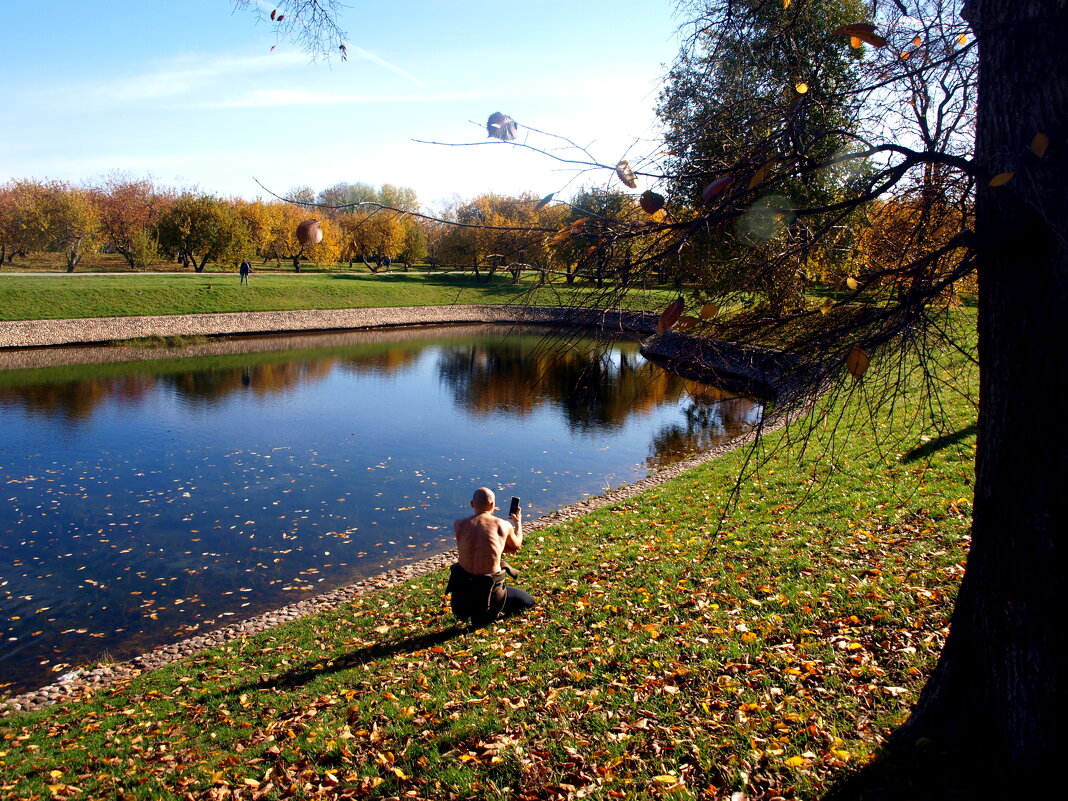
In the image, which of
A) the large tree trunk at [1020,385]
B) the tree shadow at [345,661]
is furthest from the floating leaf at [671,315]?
the tree shadow at [345,661]

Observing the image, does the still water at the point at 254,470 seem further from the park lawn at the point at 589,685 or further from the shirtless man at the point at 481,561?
the park lawn at the point at 589,685

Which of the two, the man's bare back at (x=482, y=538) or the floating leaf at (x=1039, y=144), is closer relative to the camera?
the floating leaf at (x=1039, y=144)

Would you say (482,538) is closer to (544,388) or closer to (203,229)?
(544,388)

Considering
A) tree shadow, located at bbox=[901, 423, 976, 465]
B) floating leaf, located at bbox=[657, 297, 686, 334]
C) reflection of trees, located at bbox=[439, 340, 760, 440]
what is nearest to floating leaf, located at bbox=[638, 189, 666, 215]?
floating leaf, located at bbox=[657, 297, 686, 334]

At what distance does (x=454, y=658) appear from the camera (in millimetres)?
6695

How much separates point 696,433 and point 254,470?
11.8 m

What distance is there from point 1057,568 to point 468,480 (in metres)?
13.2

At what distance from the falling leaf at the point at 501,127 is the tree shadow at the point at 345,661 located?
542 centimetres

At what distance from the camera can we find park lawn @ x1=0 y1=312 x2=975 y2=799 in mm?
4477

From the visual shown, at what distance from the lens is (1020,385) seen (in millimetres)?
3424

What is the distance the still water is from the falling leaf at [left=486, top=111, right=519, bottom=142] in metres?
0.91

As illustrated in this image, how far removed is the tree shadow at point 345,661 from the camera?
6.81 metres

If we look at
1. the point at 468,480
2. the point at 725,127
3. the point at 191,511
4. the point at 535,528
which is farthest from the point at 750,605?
the point at 191,511

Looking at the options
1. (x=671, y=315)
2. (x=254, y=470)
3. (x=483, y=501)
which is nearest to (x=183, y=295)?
(x=254, y=470)
